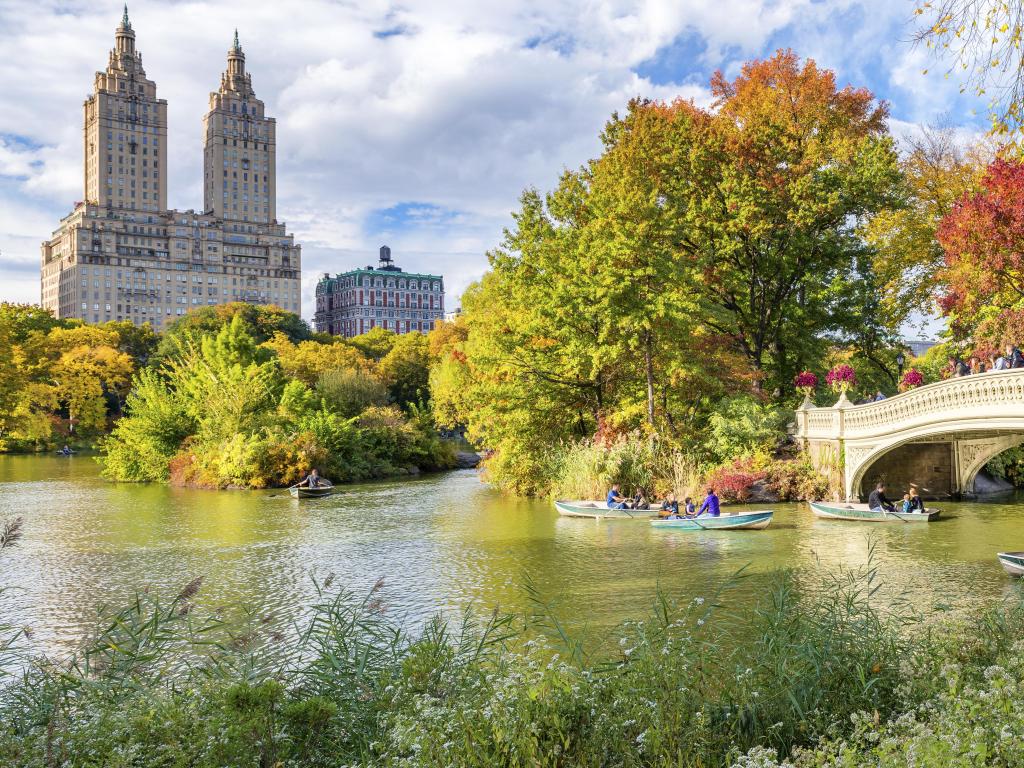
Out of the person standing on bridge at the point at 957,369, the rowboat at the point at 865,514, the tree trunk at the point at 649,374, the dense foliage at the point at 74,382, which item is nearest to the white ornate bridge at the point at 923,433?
the person standing on bridge at the point at 957,369

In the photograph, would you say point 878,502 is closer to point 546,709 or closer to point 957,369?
point 957,369

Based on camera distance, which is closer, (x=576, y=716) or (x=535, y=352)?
(x=576, y=716)

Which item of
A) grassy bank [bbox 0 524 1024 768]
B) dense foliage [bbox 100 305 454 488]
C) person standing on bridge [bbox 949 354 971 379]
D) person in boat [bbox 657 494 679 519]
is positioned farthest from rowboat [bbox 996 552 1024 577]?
dense foliage [bbox 100 305 454 488]

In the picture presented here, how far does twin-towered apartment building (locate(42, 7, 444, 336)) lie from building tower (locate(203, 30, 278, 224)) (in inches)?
6.7

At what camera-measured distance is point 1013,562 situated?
13.1m

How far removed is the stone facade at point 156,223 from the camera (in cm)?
12850

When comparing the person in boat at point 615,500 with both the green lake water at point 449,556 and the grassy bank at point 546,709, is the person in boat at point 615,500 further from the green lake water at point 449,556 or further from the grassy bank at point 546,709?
the grassy bank at point 546,709

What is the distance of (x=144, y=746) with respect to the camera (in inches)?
186

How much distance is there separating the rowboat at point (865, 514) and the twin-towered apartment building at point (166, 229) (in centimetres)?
12517

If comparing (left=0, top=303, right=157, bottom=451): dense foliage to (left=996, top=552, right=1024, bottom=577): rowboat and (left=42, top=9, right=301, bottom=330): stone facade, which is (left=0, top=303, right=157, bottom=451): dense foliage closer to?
(left=996, top=552, right=1024, bottom=577): rowboat

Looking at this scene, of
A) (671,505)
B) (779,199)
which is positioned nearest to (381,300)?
(779,199)

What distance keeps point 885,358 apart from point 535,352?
48.6ft

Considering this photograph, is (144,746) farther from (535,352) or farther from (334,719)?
(535,352)

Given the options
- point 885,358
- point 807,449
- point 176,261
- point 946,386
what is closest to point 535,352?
point 807,449
